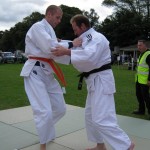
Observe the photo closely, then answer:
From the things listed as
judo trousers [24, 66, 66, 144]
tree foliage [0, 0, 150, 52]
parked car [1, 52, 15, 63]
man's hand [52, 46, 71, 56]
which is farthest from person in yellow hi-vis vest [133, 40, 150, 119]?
tree foliage [0, 0, 150, 52]

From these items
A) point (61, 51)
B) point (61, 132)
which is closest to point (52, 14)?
point (61, 51)

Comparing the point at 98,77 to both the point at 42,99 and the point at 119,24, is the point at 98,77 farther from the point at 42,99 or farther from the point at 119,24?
the point at 119,24

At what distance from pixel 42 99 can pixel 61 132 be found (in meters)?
1.36

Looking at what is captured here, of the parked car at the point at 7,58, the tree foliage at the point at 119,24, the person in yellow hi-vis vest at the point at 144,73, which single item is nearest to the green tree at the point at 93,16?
the tree foliage at the point at 119,24

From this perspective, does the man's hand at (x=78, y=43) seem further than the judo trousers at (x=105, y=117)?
Yes

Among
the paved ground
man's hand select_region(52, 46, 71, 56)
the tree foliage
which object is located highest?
the tree foliage

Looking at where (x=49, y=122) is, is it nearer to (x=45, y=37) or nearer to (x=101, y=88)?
(x=101, y=88)

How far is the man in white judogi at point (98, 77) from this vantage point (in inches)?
142

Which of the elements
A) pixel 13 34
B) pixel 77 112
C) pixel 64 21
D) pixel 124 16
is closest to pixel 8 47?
pixel 13 34

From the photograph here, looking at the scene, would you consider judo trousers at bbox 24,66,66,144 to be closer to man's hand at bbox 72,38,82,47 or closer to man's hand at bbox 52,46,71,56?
man's hand at bbox 52,46,71,56

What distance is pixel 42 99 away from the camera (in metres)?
4.04

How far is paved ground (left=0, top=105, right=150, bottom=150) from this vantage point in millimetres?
4520

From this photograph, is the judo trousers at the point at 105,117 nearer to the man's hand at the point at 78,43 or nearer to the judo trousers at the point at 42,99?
the man's hand at the point at 78,43

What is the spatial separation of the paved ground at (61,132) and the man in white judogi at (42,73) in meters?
0.48
